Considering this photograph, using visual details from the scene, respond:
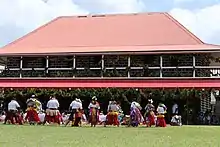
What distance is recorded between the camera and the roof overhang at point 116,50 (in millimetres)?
33875

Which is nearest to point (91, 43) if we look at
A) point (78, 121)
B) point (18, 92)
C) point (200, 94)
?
point (18, 92)

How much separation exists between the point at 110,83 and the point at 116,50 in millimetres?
2312

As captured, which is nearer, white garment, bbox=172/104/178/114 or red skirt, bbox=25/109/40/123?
red skirt, bbox=25/109/40/123

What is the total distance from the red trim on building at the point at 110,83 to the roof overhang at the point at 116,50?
1.77 metres

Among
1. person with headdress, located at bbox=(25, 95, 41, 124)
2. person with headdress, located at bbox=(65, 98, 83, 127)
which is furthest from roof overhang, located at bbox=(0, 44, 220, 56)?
person with headdress, located at bbox=(65, 98, 83, 127)

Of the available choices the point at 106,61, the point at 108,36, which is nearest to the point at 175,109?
the point at 106,61

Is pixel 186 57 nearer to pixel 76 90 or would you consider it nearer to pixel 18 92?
pixel 76 90

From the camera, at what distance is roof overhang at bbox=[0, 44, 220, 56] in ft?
111

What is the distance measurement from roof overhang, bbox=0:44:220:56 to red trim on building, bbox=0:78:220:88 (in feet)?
5.82

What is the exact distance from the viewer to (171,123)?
2978 cm

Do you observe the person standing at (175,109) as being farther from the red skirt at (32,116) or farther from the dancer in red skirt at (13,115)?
the dancer in red skirt at (13,115)

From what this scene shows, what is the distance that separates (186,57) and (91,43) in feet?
22.0

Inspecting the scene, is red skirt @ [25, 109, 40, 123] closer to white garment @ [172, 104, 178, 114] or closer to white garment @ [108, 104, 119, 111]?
white garment @ [108, 104, 119, 111]

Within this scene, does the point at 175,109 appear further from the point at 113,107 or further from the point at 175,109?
the point at 113,107
